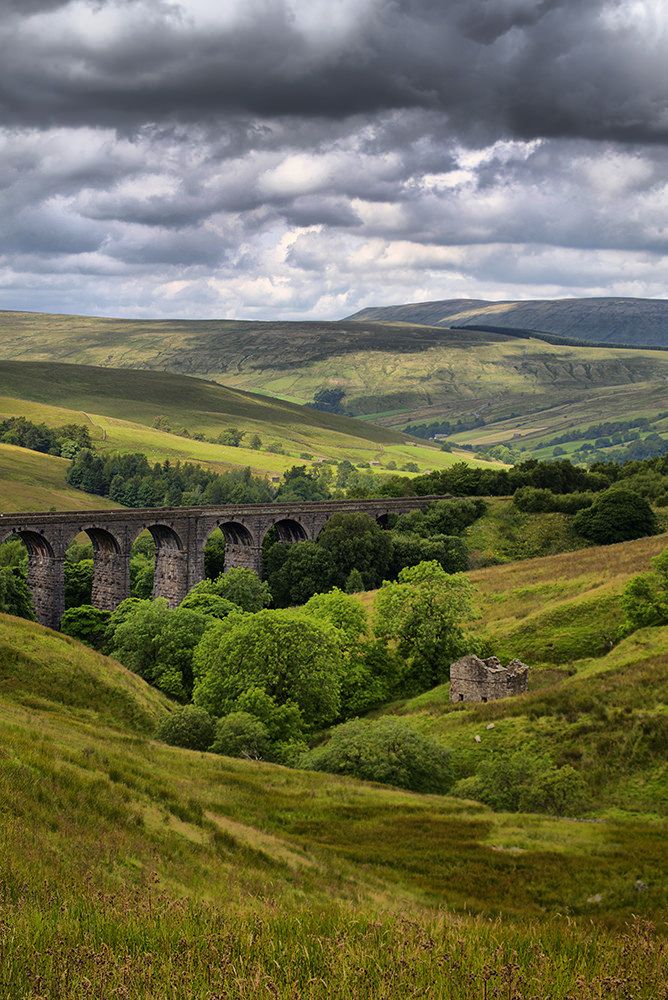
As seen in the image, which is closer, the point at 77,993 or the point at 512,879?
the point at 77,993

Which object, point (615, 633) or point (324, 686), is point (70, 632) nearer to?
point (324, 686)

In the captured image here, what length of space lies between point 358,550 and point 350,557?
134 cm

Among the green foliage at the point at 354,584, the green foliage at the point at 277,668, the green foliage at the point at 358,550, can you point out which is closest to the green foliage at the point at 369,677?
the green foliage at the point at 277,668

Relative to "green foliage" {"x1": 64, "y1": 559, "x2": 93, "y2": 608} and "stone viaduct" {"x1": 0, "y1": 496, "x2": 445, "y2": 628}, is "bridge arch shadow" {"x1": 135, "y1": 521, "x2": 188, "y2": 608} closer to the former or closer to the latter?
"stone viaduct" {"x1": 0, "y1": 496, "x2": 445, "y2": 628}

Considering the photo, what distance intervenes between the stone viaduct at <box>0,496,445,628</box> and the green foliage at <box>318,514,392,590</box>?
9.68 metres

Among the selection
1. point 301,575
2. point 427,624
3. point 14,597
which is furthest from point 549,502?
point 14,597

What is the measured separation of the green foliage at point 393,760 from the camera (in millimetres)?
38750

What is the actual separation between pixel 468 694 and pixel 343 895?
35.0 meters

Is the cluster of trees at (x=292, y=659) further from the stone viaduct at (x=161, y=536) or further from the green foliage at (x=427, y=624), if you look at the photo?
the stone viaduct at (x=161, y=536)

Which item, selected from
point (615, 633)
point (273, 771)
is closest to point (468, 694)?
point (615, 633)

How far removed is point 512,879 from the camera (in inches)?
976

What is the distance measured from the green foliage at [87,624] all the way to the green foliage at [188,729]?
139 ft

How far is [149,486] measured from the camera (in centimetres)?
18788

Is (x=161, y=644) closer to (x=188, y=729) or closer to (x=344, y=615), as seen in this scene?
(x=344, y=615)
